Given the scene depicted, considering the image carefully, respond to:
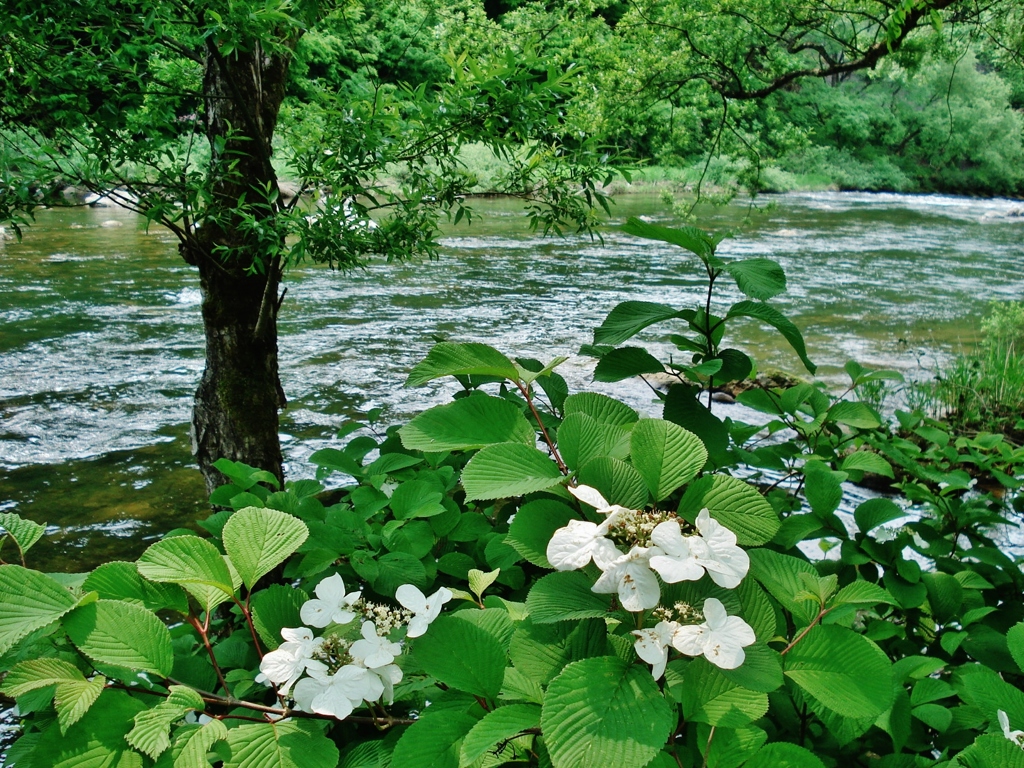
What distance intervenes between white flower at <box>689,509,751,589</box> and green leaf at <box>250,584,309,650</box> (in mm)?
366

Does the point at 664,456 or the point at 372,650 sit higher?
the point at 664,456

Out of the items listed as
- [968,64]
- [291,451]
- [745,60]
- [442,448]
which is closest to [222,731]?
[442,448]

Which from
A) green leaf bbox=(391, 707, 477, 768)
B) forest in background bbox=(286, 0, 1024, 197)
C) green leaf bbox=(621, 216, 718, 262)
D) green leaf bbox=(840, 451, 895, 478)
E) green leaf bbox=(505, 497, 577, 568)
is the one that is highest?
forest in background bbox=(286, 0, 1024, 197)

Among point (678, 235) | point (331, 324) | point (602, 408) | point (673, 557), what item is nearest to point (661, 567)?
point (673, 557)

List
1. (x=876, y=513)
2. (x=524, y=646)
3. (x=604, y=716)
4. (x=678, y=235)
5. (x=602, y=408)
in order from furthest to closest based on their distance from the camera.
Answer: (x=876, y=513), (x=678, y=235), (x=602, y=408), (x=524, y=646), (x=604, y=716)

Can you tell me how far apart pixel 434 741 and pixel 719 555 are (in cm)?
26

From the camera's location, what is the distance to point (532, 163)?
2.17m

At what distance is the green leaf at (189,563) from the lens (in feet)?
2.08

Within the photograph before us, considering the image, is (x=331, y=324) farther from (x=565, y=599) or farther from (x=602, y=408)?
(x=565, y=599)

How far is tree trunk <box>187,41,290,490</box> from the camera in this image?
205 cm

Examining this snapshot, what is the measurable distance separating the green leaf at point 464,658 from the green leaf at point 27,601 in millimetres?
281

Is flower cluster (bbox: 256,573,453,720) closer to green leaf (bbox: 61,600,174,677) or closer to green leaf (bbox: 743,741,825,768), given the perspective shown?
green leaf (bbox: 61,600,174,677)

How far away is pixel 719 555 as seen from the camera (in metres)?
0.55

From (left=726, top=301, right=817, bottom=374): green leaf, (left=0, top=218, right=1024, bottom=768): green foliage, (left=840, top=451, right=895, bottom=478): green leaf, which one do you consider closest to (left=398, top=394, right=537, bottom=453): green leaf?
(left=0, top=218, right=1024, bottom=768): green foliage
